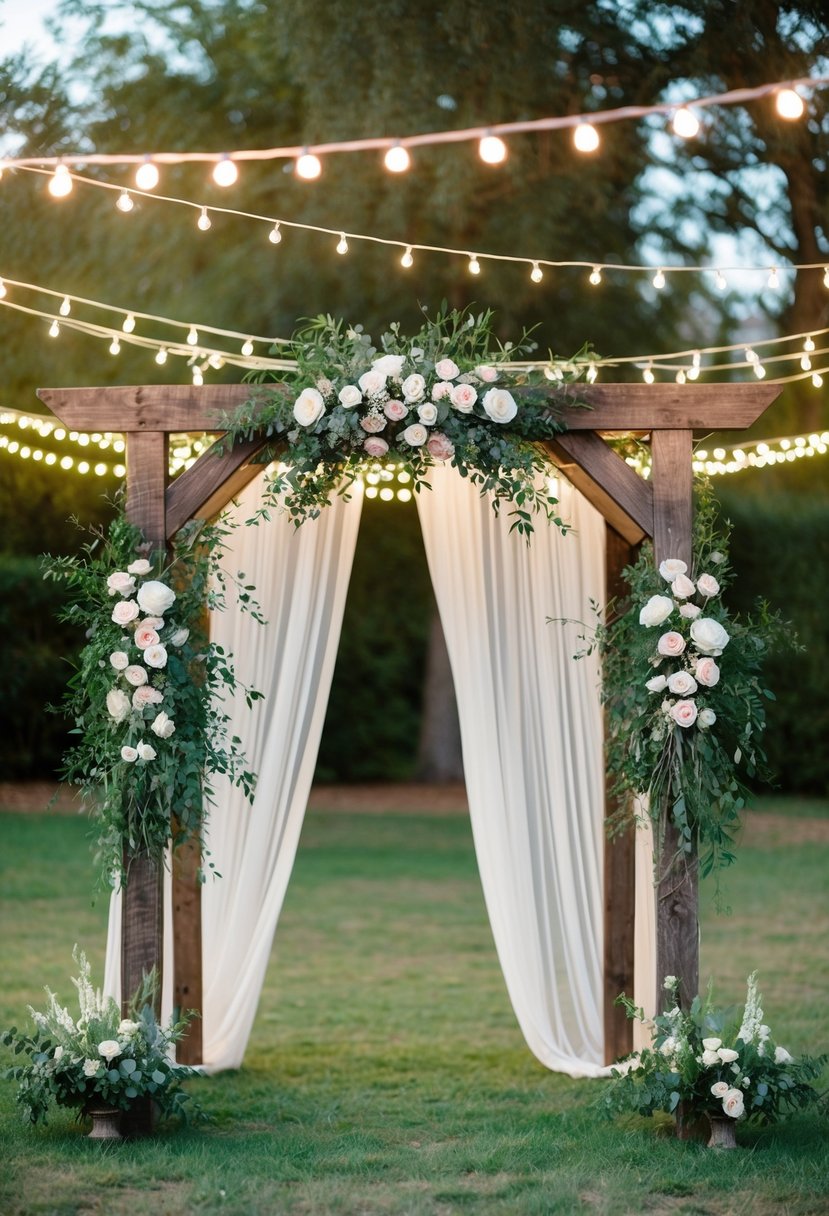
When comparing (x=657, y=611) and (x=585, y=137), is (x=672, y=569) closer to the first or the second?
(x=657, y=611)

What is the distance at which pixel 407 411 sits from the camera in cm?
400

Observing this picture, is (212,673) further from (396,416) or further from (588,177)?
(588,177)

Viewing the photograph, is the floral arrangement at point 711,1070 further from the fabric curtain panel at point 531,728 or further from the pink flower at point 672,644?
the pink flower at point 672,644

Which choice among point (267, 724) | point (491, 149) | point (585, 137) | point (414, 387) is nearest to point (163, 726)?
point (267, 724)

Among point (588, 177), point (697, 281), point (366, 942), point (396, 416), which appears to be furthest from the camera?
point (697, 281)

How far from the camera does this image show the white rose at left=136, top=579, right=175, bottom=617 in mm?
3924

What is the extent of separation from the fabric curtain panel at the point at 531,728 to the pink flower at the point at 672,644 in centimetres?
80

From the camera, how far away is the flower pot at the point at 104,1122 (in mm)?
3877

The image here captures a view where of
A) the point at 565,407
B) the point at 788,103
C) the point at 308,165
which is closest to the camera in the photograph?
the point at 788,103

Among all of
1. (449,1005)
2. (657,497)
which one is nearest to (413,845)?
(449,1005)

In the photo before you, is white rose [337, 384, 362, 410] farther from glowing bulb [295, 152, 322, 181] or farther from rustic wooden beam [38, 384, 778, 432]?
glowing bulb [295, 152, 322, 181]

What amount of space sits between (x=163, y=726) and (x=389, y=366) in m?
1.24

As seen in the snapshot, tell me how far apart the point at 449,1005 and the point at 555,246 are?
5.80 m

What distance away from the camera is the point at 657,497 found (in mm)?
4109
